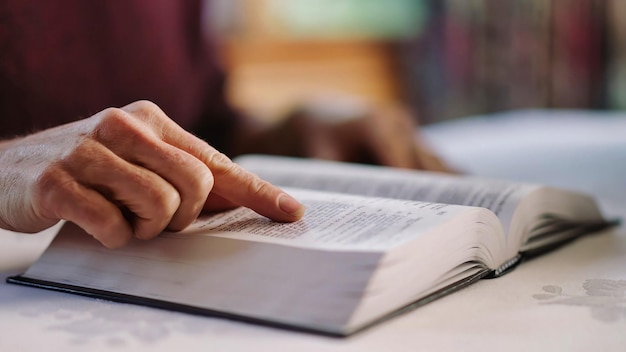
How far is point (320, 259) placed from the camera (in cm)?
53

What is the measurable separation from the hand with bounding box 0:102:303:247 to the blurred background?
6.55ft

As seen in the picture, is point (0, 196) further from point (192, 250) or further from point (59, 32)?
point (59, 32)

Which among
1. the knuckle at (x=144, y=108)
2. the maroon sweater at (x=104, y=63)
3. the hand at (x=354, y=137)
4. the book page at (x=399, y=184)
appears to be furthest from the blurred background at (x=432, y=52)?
the knuckle at (x=144, y=108)

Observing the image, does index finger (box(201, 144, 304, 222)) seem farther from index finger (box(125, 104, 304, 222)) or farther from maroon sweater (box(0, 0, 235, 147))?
maroon sweater (box(0, 0, 235, 147))

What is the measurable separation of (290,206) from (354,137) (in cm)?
59

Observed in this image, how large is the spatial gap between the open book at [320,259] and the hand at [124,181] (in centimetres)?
3

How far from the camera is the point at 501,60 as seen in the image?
130 inches

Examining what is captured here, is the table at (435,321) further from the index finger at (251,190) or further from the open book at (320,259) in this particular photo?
the index finger at (251,190)

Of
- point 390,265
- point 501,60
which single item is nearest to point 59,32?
point 390,265

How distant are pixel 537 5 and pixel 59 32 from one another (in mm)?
2232

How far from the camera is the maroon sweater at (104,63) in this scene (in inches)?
44.4

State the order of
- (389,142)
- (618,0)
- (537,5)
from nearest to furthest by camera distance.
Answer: (389,142), (618,0), (537,5)

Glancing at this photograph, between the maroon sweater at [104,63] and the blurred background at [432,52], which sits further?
the blurred background at [432,52]

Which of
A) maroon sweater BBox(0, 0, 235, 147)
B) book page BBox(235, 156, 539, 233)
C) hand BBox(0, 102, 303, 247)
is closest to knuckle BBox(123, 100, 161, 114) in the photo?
hand BBox(0, 102, 303, 247)
